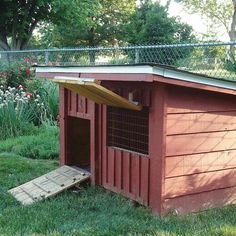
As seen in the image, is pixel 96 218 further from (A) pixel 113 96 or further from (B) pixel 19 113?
→ (B) pixel 19 113

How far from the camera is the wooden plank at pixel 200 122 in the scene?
436cm

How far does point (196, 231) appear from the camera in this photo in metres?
3.81

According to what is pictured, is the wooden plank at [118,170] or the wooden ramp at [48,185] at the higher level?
the wooden plank at [118,170]

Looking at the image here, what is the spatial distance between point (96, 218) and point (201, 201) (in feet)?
3.59

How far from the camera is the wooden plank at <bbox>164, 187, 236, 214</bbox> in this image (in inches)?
174

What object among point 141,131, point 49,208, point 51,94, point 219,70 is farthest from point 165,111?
point 51,94

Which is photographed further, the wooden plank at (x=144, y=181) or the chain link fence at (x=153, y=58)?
the chain link fence at (x=153, y=58)

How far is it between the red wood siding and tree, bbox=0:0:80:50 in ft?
66.6

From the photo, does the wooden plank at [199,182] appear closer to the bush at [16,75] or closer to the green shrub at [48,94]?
the green shrub at [48,94]

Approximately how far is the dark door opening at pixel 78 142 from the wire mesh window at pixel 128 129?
3.69 feet

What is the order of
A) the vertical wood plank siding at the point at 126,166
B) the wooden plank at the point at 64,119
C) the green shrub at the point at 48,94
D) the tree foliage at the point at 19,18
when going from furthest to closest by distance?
1. the tree foliage at the point at 19,18
2. the green shrub at the point at 48,94
3. the wooden plank at the point at 64,119
4. the vertical wood plank siding at the point at 126,166

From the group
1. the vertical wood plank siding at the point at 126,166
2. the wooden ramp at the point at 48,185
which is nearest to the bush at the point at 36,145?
the wooden ramp at the point at 48,185

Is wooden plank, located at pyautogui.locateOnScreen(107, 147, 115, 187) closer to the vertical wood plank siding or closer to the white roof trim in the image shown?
the vertical wood plank siding

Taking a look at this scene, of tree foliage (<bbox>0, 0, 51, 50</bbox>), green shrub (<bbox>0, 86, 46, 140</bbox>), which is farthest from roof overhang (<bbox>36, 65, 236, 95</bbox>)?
tree foliage (<bbox>0, 0, 51, 50</bbox>)
